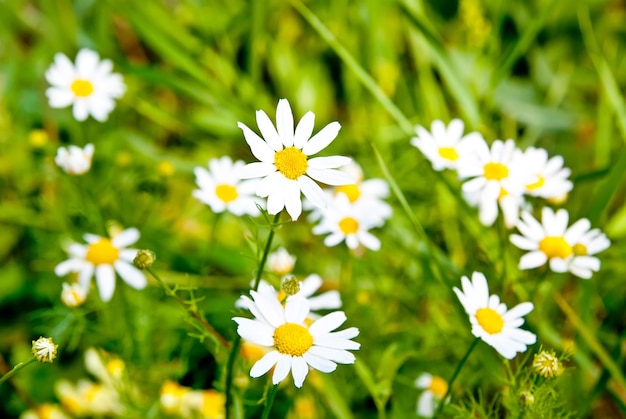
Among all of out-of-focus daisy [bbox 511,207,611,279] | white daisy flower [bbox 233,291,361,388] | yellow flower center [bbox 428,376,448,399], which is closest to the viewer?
white daisy flower [bbox 233,291,361,388]

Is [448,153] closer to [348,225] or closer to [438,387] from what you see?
[348,225]

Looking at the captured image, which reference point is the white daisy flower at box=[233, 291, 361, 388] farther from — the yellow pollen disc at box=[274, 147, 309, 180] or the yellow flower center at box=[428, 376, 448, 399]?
the yellow flower center at box=[428, 376, 448, 399]

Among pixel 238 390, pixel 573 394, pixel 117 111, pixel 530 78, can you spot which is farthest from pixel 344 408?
pixel 530 78

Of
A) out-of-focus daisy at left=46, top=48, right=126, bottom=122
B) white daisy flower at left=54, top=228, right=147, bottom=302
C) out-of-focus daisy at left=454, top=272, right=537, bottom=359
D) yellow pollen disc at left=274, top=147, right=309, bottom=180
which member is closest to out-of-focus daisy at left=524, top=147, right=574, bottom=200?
out-of-focus daisy at left=454, top=272, right=537, bottom=359

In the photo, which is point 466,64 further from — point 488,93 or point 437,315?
point 437,315

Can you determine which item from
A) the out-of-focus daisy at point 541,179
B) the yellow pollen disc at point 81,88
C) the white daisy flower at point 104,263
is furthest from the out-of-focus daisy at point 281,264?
the yellow pollen disc at point 81,88

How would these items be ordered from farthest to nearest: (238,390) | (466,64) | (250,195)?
(466,64) → (250,195) → (238,390)
